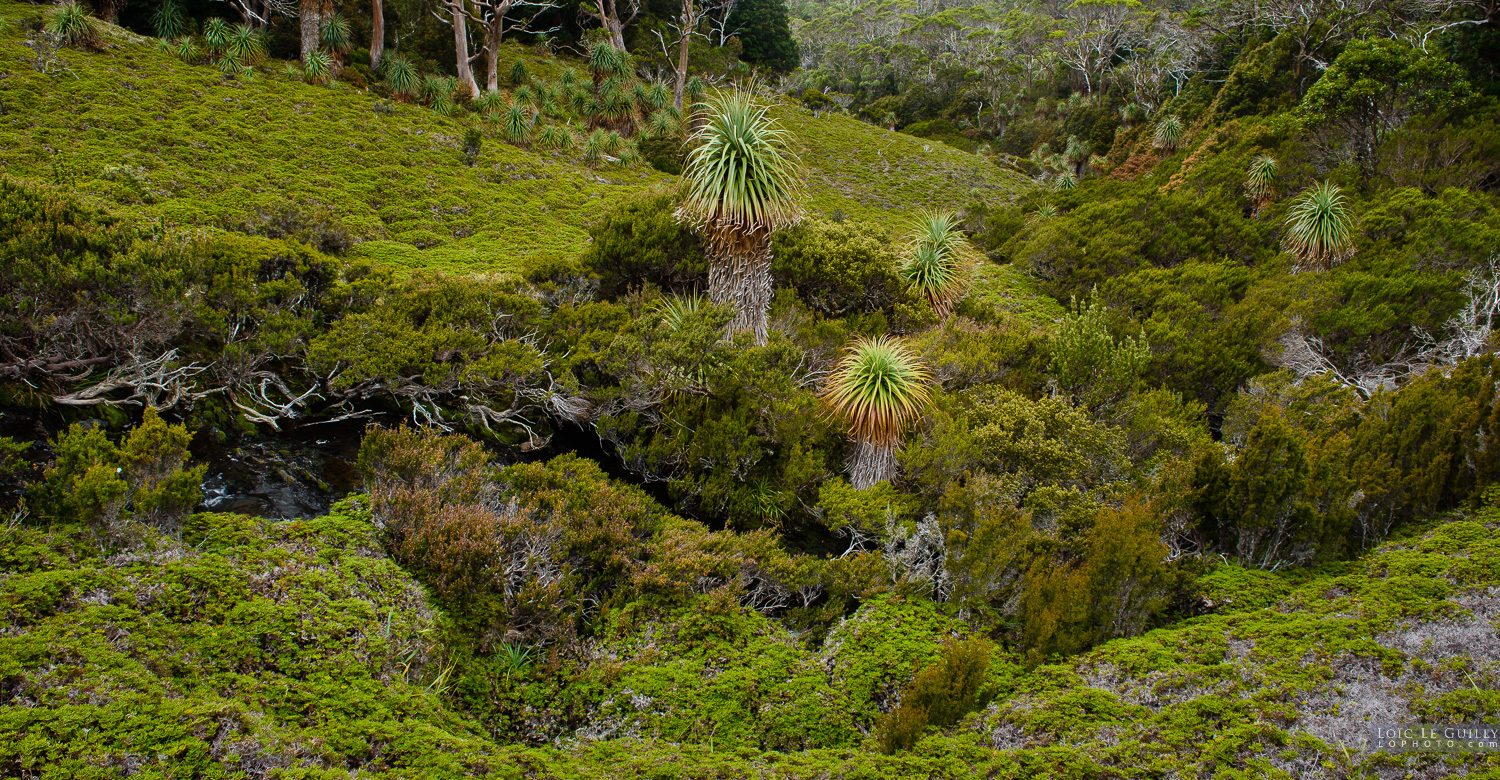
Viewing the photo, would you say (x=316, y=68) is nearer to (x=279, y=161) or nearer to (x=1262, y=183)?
(x=279, y=161)

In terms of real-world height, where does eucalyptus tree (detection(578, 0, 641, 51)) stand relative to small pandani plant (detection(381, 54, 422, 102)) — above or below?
above

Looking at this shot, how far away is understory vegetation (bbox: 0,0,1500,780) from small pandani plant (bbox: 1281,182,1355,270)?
0.14 m

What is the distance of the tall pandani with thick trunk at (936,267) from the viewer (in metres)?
14.2

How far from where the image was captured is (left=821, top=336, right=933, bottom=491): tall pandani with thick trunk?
386 inches

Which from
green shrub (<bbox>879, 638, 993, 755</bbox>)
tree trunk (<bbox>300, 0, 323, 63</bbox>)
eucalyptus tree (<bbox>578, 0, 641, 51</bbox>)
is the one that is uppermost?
eucalyptus tree (<bbox>578, 0, 641, 51</bbox>)

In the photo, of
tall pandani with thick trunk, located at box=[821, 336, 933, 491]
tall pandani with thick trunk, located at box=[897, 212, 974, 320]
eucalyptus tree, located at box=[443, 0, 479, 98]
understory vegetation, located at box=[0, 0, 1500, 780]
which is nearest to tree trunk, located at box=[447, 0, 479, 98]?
eucalyptus tree, located at box=[443, 0, 479, 98]

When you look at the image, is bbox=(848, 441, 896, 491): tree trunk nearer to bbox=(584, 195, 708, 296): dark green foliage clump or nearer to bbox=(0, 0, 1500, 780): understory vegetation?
bbox=(0, 0, 1500, 780): understory vegetation

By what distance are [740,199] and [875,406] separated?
164 inches

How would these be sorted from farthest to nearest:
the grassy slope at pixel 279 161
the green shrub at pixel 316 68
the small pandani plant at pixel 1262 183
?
1. the green shrub at pixel 316 68
2. the small pandani plant at pixel 1262 183
3. the grassy slope at pixel 279 161

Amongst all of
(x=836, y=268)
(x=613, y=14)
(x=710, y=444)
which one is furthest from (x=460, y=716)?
(x=613, y=14)

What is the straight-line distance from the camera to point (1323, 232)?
16125mm

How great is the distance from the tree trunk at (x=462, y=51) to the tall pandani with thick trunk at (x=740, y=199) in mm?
14383

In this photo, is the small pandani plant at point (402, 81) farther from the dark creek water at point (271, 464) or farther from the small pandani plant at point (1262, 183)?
the small pandani plant at point (1262, 183)

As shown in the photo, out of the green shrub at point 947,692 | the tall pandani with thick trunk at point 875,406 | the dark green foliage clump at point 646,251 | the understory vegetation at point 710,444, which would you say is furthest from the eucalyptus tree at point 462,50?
the green shrub at point 947,692
